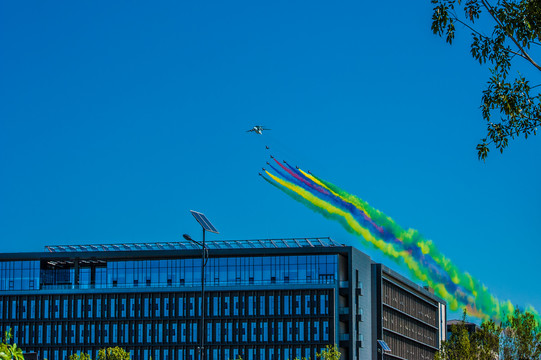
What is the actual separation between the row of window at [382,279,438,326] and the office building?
522 centimetres

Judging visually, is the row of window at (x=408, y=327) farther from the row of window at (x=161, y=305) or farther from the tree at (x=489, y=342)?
the tree at (x=489, y=342)

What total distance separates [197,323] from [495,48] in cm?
11743

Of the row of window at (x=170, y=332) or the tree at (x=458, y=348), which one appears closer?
the tree at (x=458, y=348)

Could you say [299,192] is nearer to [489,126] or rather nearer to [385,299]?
[385,299]

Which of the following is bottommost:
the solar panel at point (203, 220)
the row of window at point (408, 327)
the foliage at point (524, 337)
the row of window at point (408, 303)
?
the foliage at point (524, 337)

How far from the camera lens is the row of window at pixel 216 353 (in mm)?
145250

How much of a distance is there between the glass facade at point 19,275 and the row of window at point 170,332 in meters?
6.35

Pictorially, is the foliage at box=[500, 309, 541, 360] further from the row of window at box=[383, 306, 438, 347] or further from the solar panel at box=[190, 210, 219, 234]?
the row of window at box=[383, 306, 438, 347]

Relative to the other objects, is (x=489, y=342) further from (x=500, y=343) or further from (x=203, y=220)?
(x=203, y=220)

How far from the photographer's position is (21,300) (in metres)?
154

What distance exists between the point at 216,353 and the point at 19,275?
114 ft

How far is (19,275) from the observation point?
156 m

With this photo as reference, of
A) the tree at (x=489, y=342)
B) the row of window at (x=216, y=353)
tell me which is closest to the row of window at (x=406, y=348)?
the row of window at (x=216, y=353)

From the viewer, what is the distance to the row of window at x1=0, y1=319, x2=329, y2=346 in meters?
146
